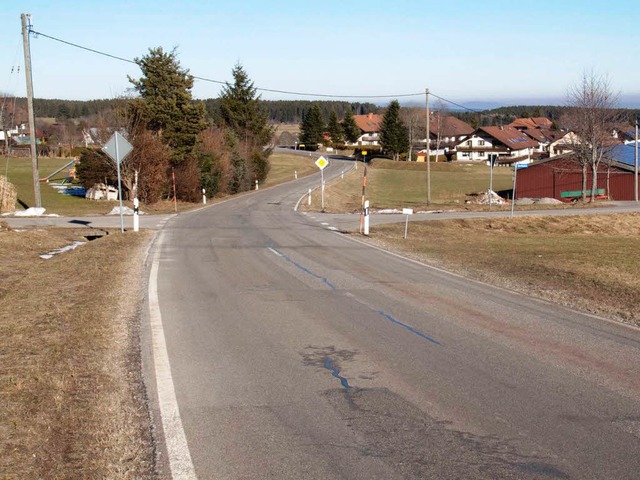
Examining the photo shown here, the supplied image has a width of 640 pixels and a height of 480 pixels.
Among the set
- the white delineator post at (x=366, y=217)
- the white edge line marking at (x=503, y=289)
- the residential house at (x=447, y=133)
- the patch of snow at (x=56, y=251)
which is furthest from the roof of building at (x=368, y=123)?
the white edge line marking at (x=503, y=289)

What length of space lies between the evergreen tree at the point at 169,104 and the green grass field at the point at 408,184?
9.48 m

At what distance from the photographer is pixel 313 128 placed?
130 meters

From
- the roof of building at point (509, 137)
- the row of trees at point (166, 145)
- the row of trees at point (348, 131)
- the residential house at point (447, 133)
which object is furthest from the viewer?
the residential house at point (447, 133)

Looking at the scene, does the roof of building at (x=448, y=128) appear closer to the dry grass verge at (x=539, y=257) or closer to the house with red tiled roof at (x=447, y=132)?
the house with red tiled roof at (x=447, y=132)

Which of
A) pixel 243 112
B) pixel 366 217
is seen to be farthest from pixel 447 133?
pixel 366 217

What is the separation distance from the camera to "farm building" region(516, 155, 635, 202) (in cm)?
5578

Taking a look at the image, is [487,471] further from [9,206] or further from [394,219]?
[9,206]

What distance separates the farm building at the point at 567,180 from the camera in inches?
2196

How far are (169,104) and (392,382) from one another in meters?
40.7

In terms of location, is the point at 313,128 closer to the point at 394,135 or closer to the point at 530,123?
the point at 394,135

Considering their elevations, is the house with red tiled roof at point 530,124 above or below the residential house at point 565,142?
above

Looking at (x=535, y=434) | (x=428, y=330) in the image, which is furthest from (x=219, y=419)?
(x=428, y=330)

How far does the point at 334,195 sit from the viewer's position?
2233 inches

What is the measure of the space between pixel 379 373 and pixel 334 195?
49708 mm
